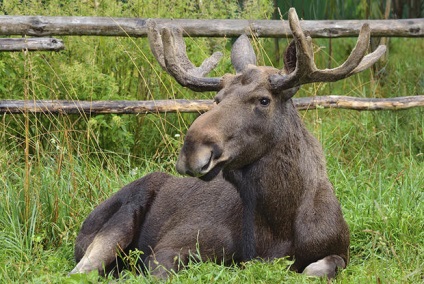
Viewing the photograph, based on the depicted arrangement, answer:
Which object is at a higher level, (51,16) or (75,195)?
(51,16)

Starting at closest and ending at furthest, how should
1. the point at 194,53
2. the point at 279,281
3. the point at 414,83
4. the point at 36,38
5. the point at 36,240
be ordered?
1. the point at 279,281
2. the point at 36,240
3. the point at 36,38
4. the point at 194,53
5. the point at 414,83

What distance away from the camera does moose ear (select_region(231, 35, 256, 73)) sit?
20.8 feet

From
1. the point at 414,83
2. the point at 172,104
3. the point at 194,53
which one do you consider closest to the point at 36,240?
the point at 172,104

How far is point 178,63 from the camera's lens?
250 inches

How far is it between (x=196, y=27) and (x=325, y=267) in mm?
4037

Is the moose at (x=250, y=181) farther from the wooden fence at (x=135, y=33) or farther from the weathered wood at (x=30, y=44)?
the weathered wood at (x=30, y=44)

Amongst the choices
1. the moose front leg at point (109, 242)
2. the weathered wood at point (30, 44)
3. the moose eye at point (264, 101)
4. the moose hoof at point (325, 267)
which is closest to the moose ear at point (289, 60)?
the moose eye at point (264, 101)

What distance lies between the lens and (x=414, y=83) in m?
10.9

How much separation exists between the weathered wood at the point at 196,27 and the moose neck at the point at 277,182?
3.02m

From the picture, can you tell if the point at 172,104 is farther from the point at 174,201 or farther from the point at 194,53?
the point at 174,201

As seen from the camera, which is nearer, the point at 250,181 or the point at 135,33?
the point at 250,181

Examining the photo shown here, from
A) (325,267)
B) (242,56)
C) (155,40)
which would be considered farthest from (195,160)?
(155,40)

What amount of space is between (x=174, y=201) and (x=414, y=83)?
498 cm

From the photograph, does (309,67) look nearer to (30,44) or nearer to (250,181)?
(250,181)
